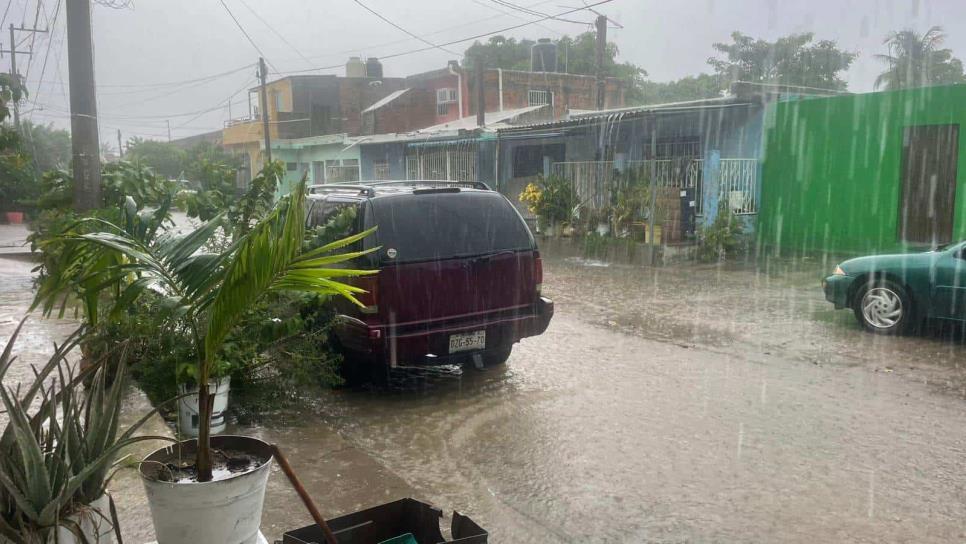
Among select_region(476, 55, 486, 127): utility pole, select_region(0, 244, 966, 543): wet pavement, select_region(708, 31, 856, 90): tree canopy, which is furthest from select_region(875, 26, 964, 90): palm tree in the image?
select_region(0, 244, 966, 543): wet pavement

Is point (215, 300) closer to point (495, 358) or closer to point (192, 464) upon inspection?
point (192, 464)

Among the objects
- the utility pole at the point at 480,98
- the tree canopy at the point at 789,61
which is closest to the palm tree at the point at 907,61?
the tree canopy at the point at 789,61

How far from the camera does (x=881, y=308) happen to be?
29.8ft

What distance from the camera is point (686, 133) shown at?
19.0 m

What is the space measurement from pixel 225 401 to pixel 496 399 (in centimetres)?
223

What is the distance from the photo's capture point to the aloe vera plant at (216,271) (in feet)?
9.19

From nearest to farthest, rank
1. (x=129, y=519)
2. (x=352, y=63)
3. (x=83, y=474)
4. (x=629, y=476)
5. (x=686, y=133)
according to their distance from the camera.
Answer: (x=83, y=474) → (x=129, y=519) → (x=629, y=476) → (x=686, y=133) → (x=352, y=63)

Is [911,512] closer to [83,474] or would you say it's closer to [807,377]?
[807,377]

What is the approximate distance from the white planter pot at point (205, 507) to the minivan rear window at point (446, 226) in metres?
3.33

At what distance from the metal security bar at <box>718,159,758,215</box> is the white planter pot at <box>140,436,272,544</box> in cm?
1534

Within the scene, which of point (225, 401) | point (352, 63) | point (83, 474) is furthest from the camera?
point (352, 63)

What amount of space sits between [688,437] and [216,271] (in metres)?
3.77

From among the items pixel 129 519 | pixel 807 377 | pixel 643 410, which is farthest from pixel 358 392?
pixel 807 377

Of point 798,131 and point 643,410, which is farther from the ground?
point 798,131
